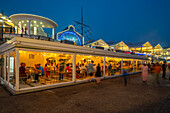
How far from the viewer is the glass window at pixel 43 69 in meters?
8.10

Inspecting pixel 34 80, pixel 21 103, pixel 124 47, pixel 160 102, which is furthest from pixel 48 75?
pixel 124 47

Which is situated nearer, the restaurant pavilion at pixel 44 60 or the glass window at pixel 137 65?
the restaurant pavilion at pixel 44 60

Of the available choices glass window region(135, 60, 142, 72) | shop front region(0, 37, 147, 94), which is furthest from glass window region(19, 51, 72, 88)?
glass window region(135, 60, 142, 72)

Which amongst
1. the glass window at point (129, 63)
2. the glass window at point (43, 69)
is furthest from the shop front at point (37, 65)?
the glass window at point (129, 63)

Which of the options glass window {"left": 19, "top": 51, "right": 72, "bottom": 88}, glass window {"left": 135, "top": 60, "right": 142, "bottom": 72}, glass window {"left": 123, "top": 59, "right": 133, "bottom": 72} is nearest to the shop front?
glass window {"left": 19, "top": 51, "right": 72, "bottom": 88}

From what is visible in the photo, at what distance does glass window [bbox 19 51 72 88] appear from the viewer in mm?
8102

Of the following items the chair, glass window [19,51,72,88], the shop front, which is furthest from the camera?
glass window [19,51,72,88]

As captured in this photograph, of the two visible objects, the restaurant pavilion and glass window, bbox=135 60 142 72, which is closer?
the restaurant pavilion

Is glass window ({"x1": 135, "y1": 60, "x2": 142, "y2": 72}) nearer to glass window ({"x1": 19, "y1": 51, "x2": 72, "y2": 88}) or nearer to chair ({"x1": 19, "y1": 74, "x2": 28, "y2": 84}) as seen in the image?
glass window ({"x1": 19, "y1": 51, "x2": 72, "y2": 88})

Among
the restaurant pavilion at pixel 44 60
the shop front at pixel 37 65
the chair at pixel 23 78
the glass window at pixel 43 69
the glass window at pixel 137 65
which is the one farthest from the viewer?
the glass window at pixel 137 65

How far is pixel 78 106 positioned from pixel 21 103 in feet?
7.54

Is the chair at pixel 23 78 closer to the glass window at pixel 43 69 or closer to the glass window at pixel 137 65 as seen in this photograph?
the glass window at pixel 43 69

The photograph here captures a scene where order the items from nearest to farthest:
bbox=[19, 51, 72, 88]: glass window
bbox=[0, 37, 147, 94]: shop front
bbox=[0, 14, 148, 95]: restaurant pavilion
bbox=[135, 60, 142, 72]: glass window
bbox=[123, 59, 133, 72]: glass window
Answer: bbox=[0, 37, 147, 94]: shop front → bbox=[0, 14, 148, 95]: restaurant pavilion → bbox=[19, 51, 72, 88]: glass window → bbox=[123, 59, 133, 72]: glass window → bbox=[135, 60, 142, 72]: glass window

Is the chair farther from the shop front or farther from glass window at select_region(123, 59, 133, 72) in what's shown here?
glass window at select_region(123, 59, 133, 72)
